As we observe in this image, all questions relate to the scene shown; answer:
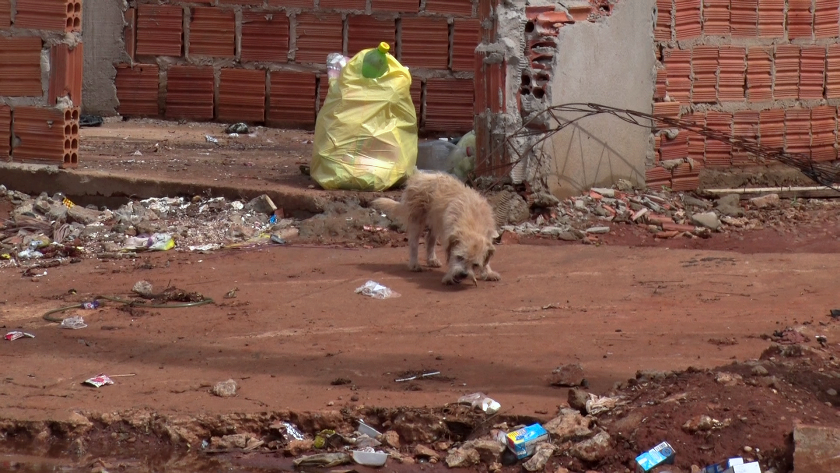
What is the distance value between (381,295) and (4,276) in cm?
292

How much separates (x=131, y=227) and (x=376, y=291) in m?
2.92

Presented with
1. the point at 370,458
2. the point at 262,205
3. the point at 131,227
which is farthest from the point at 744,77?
the point at 370,458

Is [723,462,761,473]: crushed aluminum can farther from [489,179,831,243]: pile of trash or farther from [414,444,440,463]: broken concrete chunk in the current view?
[489,179,831,243]: pile of trash

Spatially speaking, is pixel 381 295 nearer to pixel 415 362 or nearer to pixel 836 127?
pixel 415 362

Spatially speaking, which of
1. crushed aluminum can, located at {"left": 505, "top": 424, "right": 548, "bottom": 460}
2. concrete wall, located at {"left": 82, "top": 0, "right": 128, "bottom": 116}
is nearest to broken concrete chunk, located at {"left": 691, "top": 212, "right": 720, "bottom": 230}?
crushed aluminum can, located at {"left": 505, "top": 424, "right": 548, "bottom": 460}

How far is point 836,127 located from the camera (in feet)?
35.0

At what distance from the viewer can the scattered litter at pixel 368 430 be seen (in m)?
5.09

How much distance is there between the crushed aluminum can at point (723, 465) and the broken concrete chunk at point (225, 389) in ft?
7.71

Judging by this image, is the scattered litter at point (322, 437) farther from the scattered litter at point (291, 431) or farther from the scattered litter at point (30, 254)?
the scattered litter at point (30, 254)

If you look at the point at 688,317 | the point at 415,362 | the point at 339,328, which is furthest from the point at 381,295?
the point at 688,317

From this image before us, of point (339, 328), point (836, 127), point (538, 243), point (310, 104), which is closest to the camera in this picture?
point (339, 328)

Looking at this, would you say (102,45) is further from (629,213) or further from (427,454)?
(427,454)

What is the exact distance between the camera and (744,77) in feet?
33.7

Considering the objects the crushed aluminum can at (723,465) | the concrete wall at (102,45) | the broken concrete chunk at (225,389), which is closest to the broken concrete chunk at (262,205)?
the broken concrete chunk at (225,389)
